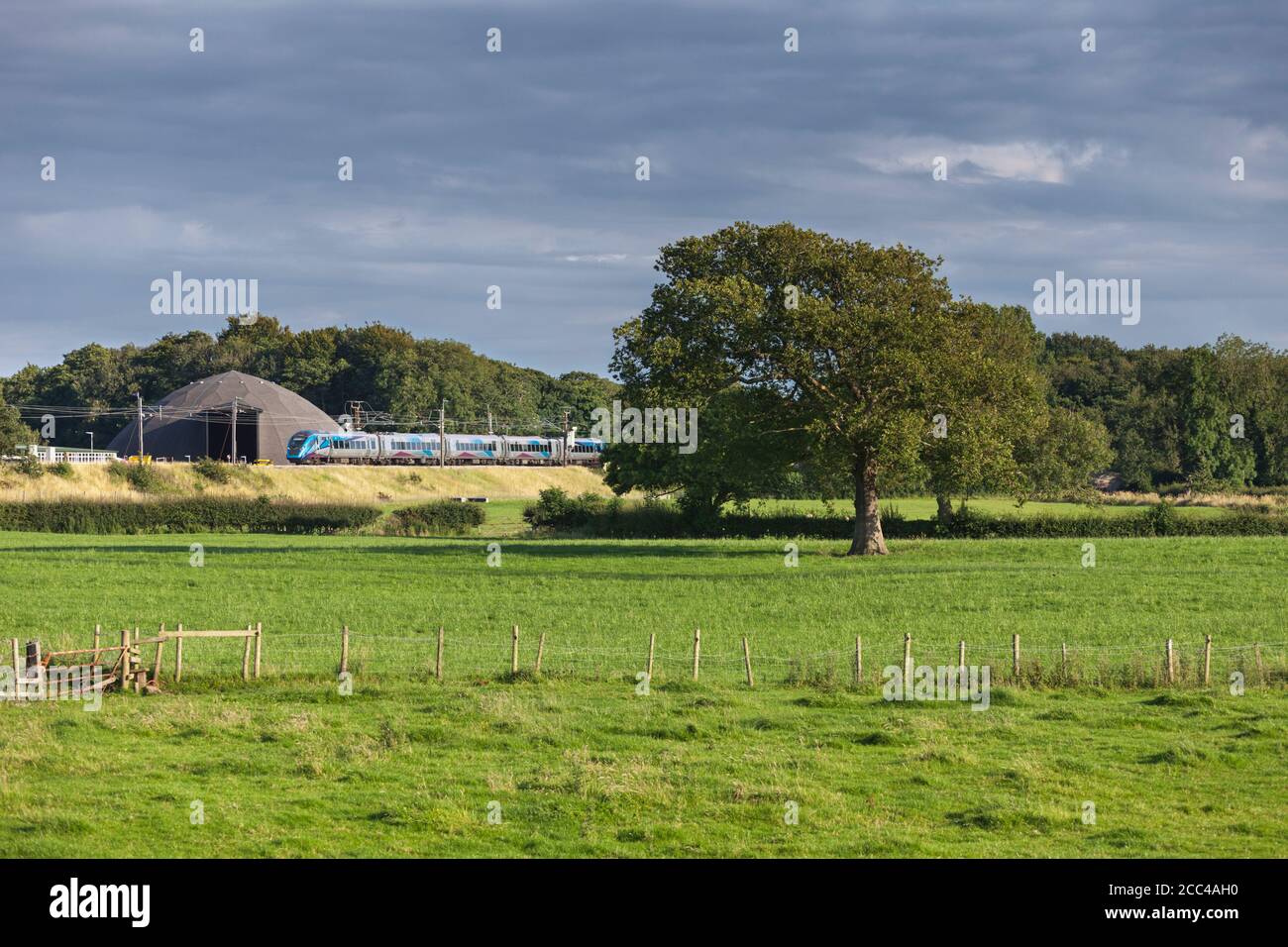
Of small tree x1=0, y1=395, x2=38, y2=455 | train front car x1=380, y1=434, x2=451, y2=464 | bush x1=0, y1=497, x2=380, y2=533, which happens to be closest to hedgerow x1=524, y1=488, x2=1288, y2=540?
bush x1=0, y1=497, x2=380, y2=533

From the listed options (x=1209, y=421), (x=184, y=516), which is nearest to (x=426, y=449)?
(x=184, y=516)

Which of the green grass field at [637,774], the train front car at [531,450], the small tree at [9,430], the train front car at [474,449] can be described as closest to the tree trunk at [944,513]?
the green grass field at [637,774]

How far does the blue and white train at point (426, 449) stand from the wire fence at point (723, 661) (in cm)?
7767

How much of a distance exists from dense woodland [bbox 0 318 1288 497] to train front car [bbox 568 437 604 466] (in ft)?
48.0

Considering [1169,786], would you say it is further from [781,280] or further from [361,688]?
[781,280]

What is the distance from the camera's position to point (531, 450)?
144000mm

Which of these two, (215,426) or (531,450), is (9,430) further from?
(531,450)

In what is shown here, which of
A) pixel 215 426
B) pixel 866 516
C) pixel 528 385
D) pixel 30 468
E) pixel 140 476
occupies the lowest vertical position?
pixel 866 516

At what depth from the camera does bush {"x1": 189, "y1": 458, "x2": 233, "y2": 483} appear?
99188 mm

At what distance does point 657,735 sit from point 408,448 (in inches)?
4370

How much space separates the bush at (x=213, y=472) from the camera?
99.2 m

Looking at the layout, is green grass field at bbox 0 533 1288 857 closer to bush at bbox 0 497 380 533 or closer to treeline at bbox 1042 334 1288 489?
bush at bbox 0 497 380 533
